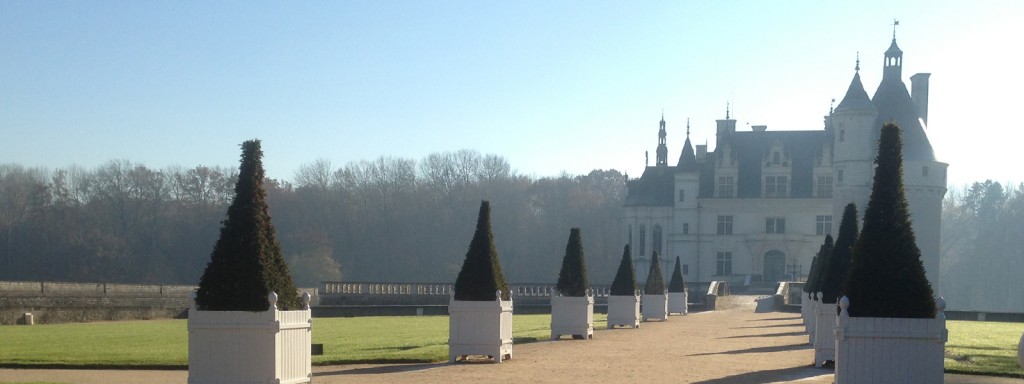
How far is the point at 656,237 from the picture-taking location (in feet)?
255

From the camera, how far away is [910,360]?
1147 cm

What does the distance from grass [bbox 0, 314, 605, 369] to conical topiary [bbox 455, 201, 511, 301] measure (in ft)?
3.57

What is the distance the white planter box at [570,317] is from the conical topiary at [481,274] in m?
5.21

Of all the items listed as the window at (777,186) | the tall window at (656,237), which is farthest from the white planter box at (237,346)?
the tall window at (656,237)

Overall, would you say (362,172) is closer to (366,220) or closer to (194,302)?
(366,220)

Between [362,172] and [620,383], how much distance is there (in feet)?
278

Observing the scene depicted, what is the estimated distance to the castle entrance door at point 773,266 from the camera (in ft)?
244

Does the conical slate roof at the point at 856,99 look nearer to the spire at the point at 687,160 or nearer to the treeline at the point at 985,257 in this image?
the spire at the point at 687,160

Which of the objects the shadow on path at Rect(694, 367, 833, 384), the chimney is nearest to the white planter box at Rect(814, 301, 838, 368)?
the shadow on path at Rect(694, 367, 833, 384)

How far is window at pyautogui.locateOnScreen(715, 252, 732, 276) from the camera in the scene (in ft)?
250

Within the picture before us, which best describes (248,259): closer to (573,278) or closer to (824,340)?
(824,340)

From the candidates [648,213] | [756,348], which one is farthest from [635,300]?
[648,213]

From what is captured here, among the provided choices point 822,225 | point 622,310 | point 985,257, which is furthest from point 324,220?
point 622,310

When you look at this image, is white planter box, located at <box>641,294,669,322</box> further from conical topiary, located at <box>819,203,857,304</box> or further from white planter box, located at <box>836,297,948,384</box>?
white planter box, located at <box>836,297,948,384</box>
